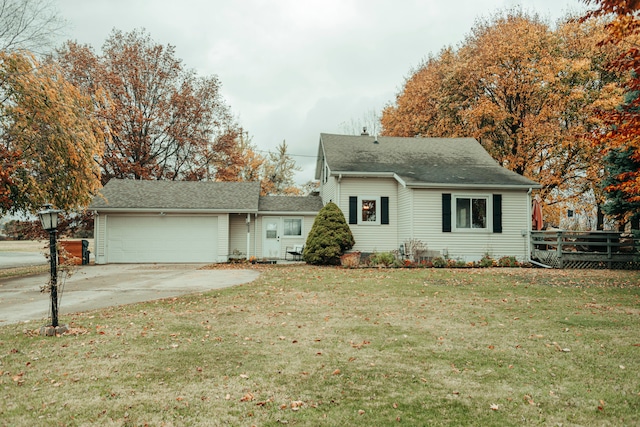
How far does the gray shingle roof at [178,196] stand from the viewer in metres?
21.0

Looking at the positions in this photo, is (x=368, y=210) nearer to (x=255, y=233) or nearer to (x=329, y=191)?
(x=329, y=191)

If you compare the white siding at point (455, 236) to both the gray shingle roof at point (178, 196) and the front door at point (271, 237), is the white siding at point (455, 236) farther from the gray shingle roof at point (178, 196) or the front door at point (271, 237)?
the gray shingle roof at point (178, 196)

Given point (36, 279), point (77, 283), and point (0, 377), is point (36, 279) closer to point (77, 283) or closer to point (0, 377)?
point (77, 283)

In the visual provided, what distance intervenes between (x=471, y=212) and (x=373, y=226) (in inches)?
164

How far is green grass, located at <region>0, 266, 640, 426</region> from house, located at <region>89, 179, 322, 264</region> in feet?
39.9

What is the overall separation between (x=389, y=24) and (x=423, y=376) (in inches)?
786

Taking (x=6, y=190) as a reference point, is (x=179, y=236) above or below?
below

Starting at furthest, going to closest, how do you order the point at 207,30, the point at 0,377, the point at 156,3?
the point at 207,30
the point at 156,3
the point at 0,377

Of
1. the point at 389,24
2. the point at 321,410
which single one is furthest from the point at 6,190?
the point at 389,24

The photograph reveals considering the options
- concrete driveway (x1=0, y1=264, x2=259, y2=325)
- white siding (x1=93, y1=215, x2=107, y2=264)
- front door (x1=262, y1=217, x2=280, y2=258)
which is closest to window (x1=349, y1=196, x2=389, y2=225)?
front door (x1=262, y1=217, x2=280, y2=258)

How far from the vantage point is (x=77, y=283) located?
12.9 metres

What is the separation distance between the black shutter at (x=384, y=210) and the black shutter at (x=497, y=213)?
4.46m

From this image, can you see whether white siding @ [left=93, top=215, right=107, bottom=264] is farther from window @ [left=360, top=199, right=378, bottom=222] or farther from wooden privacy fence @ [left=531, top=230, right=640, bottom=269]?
wooden privacy fence @ [left=531, top=230, right=640, bottom=269]

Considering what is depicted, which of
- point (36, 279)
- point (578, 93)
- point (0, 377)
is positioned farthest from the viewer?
point (578, 93)
